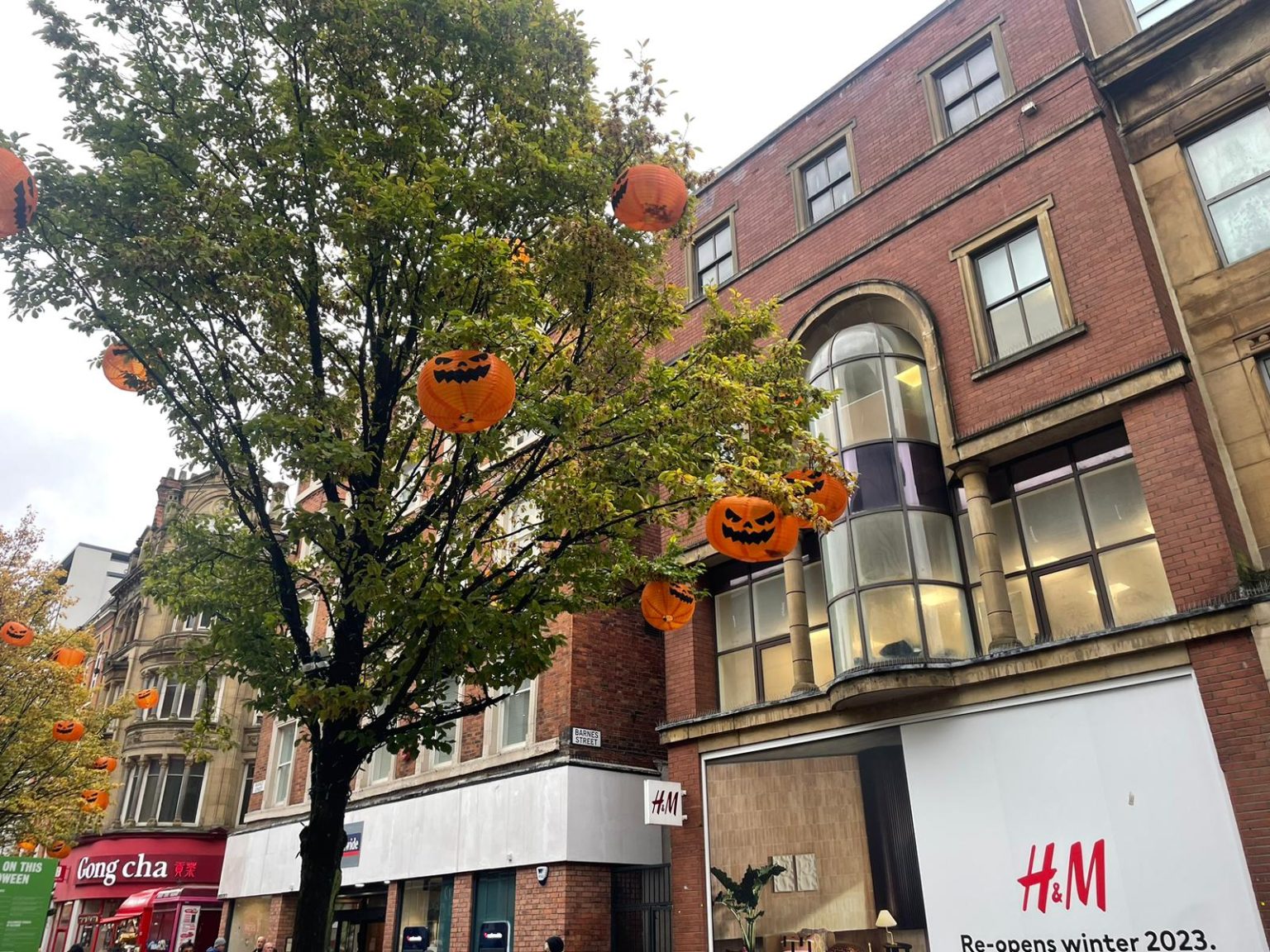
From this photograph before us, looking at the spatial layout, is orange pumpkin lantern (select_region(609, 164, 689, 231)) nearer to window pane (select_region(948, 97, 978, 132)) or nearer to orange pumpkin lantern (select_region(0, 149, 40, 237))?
orange pumpkin lantern (select_region(0, 149, 40, 237))

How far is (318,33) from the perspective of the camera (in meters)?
8.80

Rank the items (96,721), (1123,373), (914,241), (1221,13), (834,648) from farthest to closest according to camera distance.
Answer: (96,721) < (914,241) < (834,648) < (1221,13) < (1123,373)

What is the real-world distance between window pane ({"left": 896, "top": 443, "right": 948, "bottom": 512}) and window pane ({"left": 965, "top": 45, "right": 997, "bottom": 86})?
254 inches

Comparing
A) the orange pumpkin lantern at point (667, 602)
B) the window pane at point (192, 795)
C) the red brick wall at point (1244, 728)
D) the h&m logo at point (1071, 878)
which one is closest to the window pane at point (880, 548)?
the orange pumpkin lantern at point (667, 602)

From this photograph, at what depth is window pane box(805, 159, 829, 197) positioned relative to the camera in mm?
16516

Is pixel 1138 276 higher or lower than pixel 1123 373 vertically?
higher

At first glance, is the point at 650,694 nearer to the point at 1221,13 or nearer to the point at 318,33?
the point at 318,33

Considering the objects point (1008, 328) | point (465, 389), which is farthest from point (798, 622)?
point (465, 389)

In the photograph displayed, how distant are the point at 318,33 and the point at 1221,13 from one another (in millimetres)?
11504

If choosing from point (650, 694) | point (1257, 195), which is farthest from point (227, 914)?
point (1257, 195)

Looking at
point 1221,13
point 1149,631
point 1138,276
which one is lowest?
point 1149,631

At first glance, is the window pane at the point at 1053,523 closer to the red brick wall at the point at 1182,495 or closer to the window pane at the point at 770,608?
the red brick wall at the point at 1182,495

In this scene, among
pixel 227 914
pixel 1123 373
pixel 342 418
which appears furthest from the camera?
pixel 227 914

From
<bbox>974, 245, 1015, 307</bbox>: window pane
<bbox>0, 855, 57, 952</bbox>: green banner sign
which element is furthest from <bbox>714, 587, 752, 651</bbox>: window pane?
<bbox>0, 855, 57, 952</bbox>: green banner sign
